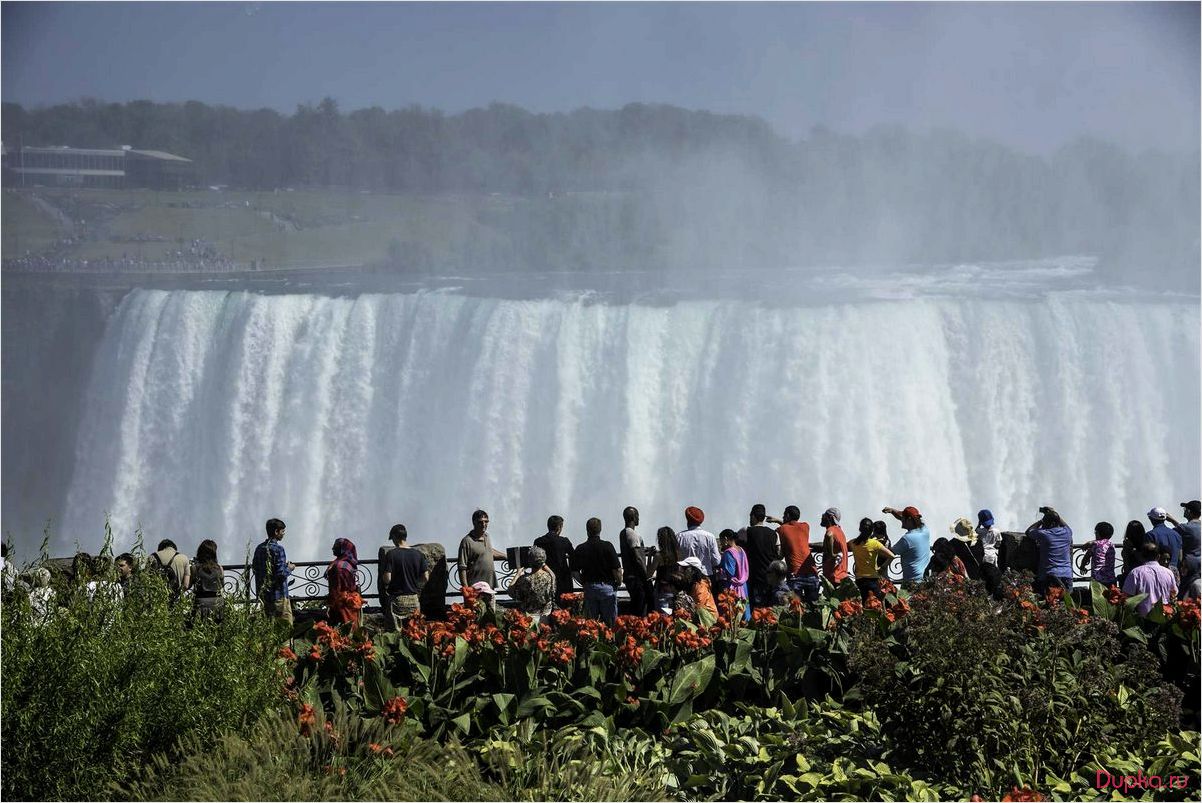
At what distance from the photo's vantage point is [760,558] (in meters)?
10.2

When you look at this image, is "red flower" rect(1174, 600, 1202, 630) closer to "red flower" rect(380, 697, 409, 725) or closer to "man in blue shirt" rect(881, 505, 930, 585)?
"man in blue shirt" rect(881, 505, 930, 585)

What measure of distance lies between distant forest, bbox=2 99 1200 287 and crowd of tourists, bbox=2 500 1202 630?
760 inches

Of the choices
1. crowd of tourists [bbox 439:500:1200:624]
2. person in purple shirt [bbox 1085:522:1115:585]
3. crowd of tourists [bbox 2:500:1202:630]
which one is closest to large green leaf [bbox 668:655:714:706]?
crowd of tourists [bbox 2:500:1202:630]

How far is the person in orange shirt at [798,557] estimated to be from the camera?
33.7ft

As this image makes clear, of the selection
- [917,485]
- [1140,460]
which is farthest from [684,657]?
[1140,460]

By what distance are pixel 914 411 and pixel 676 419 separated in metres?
3.49

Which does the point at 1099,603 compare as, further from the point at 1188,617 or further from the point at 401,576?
the point at 401,576

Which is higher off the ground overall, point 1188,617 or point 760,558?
point 760,558

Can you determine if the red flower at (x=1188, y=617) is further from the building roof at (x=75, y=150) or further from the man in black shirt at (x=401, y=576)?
the building roof at (x=75, y=150)

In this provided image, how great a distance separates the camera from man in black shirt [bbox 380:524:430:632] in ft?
32.8

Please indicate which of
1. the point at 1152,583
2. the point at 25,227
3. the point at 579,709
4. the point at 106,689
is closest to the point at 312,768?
the point at 106,689

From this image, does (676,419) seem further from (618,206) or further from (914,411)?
(618,206)

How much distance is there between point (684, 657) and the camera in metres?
7.87

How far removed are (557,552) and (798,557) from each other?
178 centimetres
